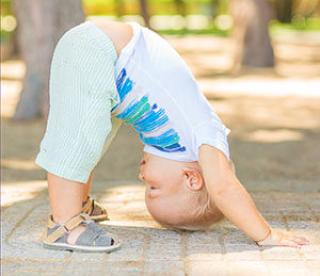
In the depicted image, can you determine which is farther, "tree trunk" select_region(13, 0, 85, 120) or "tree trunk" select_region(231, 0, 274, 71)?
"tree trunk" select_region(231, 0, 274, 71)

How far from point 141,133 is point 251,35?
9.44m

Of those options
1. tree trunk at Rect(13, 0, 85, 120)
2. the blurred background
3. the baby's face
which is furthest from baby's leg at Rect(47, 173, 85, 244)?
tree trunk at Rect(13, 0, 85, 120)

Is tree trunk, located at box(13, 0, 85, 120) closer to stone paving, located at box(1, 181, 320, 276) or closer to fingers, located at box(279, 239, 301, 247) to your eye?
stone paving, located at box(1, 181, 320, 276)

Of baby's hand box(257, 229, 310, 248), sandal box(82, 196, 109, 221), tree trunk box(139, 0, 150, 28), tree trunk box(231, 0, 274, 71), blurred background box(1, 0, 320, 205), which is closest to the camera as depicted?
baby's hand box(257, 229, 310, 248)

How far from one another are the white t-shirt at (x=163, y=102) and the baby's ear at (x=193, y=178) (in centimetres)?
5

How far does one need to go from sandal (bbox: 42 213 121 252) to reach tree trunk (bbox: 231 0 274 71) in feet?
30.7

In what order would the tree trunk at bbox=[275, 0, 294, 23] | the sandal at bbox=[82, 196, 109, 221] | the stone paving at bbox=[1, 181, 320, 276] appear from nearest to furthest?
the stone paving at bbox=[1, 181, 320, 276], the sandal at bbox=[82, 196, 109, 221], the tree trunk at bbox=[275, 0, 294, 23]

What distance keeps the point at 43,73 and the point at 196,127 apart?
5.29 metres

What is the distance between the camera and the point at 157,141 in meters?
3.85

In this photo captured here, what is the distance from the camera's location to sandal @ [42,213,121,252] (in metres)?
3.79

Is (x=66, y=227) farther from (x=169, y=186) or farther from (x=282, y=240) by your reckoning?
(x=282, y=240)

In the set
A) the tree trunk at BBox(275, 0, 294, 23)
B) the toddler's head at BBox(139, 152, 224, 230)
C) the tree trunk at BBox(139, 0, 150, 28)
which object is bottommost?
the tree trunk at BBox(275, 0, 294, 23)

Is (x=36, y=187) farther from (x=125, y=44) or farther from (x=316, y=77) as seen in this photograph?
(x=316, y=77)

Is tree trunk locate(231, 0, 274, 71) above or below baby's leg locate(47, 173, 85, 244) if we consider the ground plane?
below
